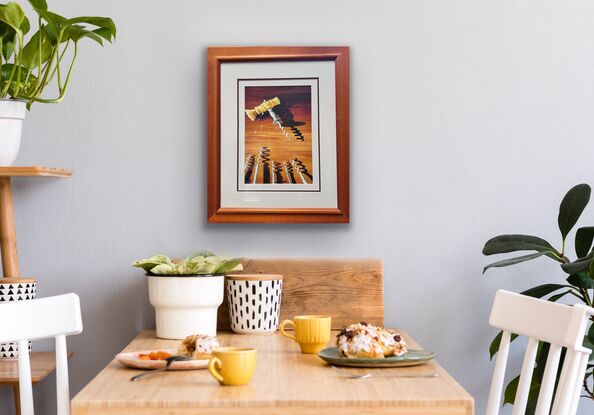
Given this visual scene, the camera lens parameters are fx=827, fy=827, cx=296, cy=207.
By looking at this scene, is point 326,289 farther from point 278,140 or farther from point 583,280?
point 583,280

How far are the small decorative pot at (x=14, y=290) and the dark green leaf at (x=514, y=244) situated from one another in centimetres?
115

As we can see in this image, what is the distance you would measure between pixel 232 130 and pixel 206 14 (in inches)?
13.0

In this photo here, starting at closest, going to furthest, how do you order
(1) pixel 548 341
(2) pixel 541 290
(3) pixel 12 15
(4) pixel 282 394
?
(4) pixel 282 394 < (1) pixel 548 341 < (3) pixel 12 15 < (2) pixel 541 290

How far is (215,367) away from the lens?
146 centimetres

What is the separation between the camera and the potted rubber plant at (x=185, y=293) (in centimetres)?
198

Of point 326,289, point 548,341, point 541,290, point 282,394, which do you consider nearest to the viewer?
point 282,394

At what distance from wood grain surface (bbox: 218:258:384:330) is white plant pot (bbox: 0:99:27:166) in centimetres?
66

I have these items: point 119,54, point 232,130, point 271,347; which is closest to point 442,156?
point 232,130

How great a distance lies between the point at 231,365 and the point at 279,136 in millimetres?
939

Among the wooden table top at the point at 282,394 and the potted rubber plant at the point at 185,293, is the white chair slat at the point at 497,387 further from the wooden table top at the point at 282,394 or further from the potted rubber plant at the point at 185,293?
the potted rubber plant at the point at 185,293

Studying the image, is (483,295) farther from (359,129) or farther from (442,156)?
(359,129)

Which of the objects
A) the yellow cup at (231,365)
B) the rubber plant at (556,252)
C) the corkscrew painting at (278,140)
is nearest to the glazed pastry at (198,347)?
the yellow cup at (231,365)

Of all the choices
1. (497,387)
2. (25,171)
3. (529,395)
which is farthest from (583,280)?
(25,171)

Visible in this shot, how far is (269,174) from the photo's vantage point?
7.41 feet
